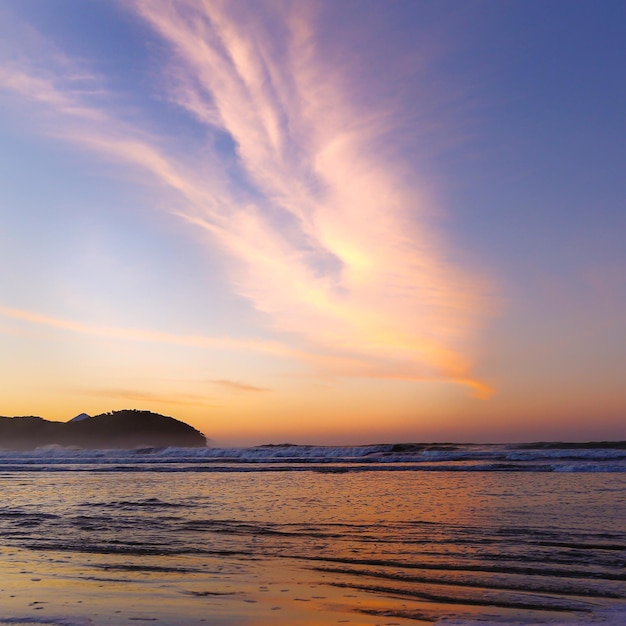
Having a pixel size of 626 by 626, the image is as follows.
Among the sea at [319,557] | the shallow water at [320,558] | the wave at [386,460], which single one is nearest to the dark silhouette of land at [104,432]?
the wave at [386,460]

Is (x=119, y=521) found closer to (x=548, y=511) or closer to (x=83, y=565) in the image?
(x=83, y=565)

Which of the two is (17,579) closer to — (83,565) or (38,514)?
(83,565)

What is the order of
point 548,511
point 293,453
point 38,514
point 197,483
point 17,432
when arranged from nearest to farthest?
1. point 548,511
2. point 38,514
3. point 197,483
4. point 293,453
5. point 17,432

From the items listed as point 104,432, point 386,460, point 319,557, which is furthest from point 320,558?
point 104,432

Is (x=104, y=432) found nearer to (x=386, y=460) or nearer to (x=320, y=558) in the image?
(x=386, y=460)

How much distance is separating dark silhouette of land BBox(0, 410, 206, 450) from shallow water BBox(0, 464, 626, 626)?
88.3 metres

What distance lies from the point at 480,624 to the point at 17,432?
123271mm

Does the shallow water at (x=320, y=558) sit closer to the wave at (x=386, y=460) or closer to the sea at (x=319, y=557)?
the sea at (x=319, y=557)

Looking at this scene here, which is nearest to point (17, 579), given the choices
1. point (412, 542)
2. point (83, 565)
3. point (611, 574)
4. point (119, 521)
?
point (83, 565)

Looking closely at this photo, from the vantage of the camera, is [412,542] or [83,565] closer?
[83,565]

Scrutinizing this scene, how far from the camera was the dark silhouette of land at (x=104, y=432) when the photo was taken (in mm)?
102938

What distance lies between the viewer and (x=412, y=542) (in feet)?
37.4

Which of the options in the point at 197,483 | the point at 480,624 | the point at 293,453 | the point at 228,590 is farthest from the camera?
the point at 293,453

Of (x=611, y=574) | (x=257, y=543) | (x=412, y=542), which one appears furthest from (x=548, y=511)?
(x=257, y=543)
